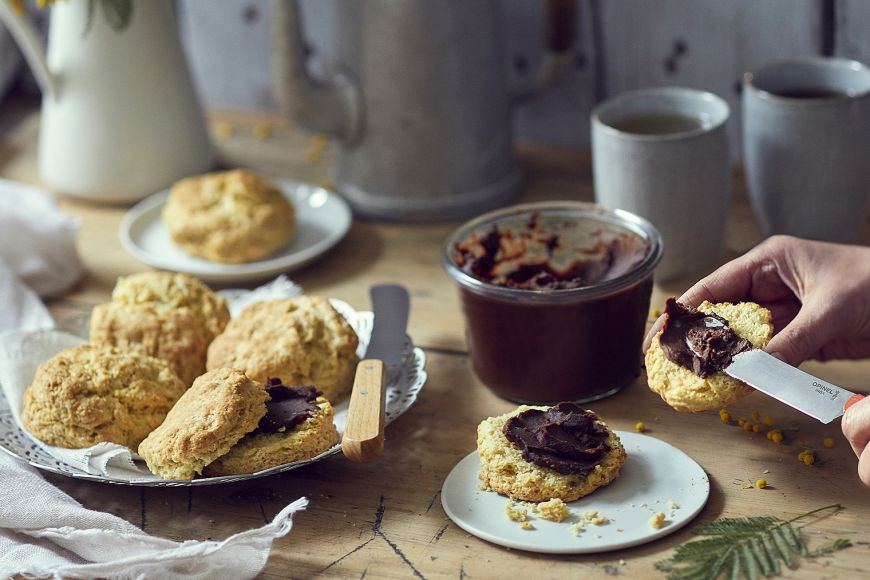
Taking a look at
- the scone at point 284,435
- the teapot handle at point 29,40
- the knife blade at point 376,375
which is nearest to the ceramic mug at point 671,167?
the knife blade at point 376,375

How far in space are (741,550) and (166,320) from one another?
2.50ft

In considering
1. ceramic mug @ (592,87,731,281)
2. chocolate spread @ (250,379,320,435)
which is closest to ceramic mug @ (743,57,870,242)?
ceramic mug @ (592,87,731,281)

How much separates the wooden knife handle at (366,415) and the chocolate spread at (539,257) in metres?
0.19

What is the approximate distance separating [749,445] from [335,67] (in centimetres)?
95

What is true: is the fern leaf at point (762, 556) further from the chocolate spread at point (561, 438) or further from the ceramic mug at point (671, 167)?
the ceramic mug at point (671, 167)

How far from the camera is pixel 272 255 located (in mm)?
1744

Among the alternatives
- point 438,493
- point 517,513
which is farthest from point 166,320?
point 517,513

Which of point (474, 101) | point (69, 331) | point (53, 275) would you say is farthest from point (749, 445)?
point (53, 275)

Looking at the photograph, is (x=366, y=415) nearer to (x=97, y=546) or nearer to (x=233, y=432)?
(x=233, y=432)

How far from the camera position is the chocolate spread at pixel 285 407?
3.87 ft

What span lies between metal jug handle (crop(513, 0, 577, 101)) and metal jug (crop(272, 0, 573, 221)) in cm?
6

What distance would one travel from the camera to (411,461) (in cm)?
125

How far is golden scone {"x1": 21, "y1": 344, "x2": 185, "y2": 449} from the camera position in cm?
122

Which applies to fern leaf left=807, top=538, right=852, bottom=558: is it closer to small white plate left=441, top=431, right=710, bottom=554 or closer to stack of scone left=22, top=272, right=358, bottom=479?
small white plate left=441, top=431, right=710, bottom=554
